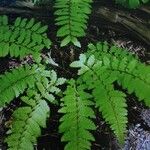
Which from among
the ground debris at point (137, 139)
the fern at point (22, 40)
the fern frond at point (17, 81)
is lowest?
the ground debris at point (137, 139)

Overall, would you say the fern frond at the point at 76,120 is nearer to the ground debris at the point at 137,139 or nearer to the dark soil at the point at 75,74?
the dark soil at the point at 75,74

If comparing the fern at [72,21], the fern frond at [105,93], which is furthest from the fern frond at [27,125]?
the fern at [72,21]

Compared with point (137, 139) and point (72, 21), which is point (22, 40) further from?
point (137, 139)

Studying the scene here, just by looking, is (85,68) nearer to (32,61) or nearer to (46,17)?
(32,61)

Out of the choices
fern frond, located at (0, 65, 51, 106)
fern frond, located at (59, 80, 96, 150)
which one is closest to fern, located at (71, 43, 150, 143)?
fern frond, located at (59, 80, 96, 150)

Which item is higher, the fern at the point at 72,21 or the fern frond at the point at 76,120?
the fern at the point at 72,21

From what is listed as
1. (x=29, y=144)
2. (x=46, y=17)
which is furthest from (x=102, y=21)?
(x=29, y=144)
